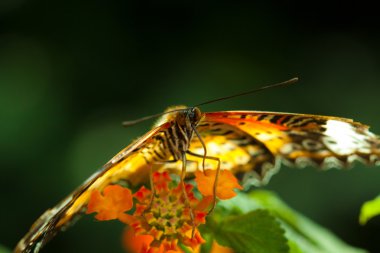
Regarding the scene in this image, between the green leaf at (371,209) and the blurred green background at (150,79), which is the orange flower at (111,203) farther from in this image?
the blurred green background at (150,79)

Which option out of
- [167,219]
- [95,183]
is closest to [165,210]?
[167,219]

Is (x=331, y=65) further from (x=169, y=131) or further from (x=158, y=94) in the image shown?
(x=169, y=131)

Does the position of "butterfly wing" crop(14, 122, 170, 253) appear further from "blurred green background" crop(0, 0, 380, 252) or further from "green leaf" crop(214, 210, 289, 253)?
"blurred green background" crop(0, 0, 380, 252)

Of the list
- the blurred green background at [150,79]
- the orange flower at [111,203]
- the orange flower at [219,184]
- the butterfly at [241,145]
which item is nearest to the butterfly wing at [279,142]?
the butterfly at [241,145]

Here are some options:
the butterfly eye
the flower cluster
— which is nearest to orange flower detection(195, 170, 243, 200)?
the flower cluster

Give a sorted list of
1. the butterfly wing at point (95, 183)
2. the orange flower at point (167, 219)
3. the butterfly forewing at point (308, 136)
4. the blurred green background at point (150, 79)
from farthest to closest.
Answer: the blurred green background at point (150, 79) → the butterfly forewing at point (308, 136) → the orange flower at point (167, 219) → the butterfly wing at point (95, 183)

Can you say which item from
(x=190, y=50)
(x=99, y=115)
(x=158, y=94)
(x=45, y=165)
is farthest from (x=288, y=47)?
(x=45, y=165)

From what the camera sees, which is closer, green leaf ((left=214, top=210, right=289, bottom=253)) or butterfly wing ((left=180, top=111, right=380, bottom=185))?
green leaf ((left=214, top=210, right=289, bottom=253))
